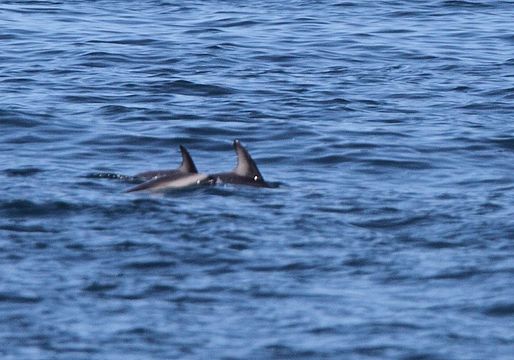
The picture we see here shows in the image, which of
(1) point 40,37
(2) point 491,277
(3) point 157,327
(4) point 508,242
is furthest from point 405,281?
(1) point 40,37

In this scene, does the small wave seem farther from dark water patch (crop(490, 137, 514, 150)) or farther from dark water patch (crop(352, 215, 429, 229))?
dark water patch (crop(490, 137, 514, 150))

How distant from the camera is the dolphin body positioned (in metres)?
15.9

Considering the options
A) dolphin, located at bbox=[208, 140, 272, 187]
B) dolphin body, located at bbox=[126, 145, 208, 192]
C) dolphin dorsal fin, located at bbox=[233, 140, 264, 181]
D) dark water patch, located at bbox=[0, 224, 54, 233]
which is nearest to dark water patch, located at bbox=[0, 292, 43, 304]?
dark water patch, located at bbox=[0, 224, 54, 233]

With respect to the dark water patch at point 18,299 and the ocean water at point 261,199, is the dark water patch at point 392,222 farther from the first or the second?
the dark water patch at point 18,299

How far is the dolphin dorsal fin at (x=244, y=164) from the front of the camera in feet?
54.0

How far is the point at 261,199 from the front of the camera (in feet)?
52.2

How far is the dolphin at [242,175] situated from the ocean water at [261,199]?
25 centimetres

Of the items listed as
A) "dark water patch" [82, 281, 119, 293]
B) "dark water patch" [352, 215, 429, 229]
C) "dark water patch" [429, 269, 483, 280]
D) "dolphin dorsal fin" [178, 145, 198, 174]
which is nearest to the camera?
"dark water patch" [82, 281, 119, 293]

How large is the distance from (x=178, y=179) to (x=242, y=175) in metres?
0.86

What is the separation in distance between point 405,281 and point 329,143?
6748mm

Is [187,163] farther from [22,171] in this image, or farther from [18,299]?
[18,299]

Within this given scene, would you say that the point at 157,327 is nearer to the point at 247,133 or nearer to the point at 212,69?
the point at 247,133

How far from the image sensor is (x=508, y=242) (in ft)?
46.5

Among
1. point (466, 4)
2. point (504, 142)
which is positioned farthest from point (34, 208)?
point (466, 4)
